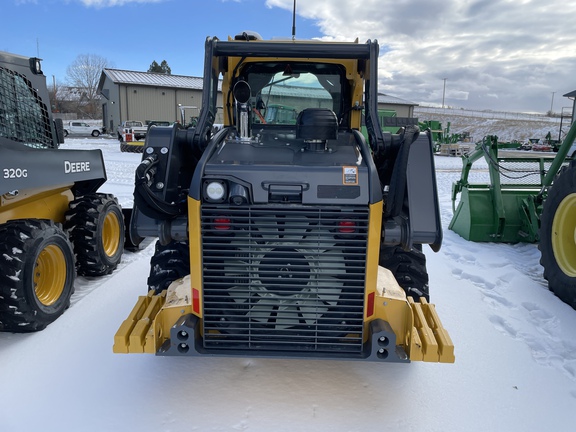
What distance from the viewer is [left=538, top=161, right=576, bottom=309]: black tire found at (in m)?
4.47

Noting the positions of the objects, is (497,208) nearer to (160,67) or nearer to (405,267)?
(405,267)

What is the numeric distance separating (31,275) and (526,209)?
6157mm

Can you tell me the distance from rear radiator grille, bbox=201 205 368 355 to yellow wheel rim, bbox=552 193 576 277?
3.05 meters

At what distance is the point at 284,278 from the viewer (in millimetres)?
2715

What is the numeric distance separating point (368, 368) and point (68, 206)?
3.76m

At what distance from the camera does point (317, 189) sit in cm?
262

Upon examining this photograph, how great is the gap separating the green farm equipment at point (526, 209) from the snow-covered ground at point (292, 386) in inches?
30.9

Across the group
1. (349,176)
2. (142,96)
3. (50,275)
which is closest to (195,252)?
(349,176)

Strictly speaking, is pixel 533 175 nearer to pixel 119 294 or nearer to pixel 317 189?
pixel 317 189

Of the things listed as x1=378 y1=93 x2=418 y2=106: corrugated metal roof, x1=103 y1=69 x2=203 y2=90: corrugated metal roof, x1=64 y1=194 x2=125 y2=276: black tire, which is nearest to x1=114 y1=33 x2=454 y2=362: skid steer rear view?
x1=64 y1=194 x2=125 y2=276: black tire

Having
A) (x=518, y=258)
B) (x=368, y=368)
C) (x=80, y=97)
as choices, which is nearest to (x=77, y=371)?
(x=368, y=368)

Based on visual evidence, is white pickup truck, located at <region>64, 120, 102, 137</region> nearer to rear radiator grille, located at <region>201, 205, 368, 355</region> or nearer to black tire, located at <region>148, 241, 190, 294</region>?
black tire, located at <region>148, 241, 190, 294</region>

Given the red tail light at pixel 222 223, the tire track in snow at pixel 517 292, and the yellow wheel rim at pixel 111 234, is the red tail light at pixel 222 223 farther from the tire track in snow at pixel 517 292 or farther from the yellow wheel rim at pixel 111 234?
the yellow wheel rim at pixel 111 234

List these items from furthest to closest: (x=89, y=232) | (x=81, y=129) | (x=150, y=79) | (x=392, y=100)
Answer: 1. (x=392, y=100)
2. (x=150, y=79)
3. (x=81, y=129)
4. (x=89, y=232)
